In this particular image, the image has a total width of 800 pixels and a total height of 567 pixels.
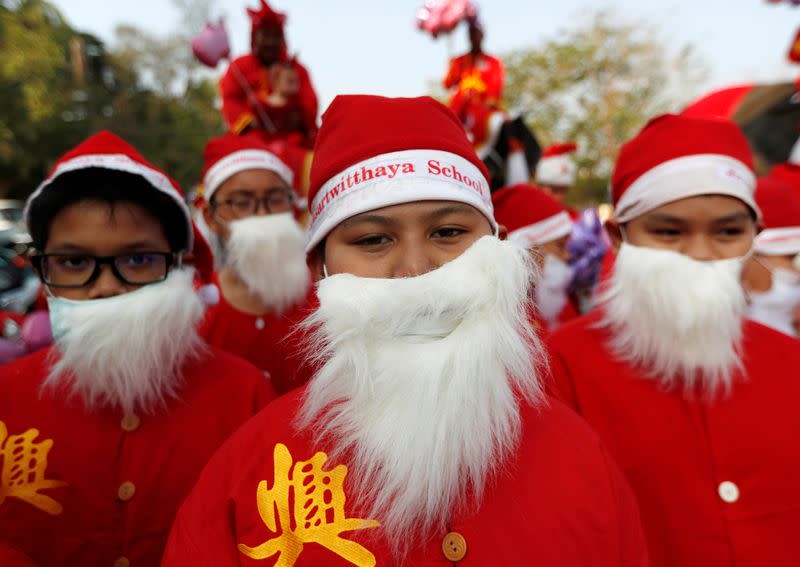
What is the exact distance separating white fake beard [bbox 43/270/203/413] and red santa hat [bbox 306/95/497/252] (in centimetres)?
57

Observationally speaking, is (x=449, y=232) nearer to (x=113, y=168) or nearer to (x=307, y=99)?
(x=113, y=168)

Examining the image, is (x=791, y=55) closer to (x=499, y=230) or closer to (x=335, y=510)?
(x=499, y=230)

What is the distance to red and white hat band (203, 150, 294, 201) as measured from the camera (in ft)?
11.0

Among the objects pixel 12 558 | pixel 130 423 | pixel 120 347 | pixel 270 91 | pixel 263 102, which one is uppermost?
pixel 270 91

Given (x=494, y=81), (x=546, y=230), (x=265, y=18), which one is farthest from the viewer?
(x=494, y=81)

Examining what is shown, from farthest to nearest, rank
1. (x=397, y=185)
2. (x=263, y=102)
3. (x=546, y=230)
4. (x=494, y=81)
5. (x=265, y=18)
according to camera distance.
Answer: (x=494, y=81), (x=263, y=102), (x=265, y=18), (x=546, y=230), (x=397, y=185)

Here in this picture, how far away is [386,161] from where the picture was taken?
1.58m

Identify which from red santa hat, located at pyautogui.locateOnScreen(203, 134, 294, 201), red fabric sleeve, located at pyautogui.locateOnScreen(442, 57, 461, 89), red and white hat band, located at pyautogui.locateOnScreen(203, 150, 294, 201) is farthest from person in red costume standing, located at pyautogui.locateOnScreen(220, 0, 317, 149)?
red fabric sleeve, located at pyautogui.locateOnScreen(442, 57, 461, 89)

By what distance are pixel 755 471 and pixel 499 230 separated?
40.6 inches

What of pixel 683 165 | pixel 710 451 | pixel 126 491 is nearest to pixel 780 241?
pixel 683 165

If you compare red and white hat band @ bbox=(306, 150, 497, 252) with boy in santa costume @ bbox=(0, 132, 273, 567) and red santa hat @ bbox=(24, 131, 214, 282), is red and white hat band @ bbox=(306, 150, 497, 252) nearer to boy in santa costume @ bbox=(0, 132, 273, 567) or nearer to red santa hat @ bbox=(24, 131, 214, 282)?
boy in santa costume @ bbox=(0, 132, 273, 567)

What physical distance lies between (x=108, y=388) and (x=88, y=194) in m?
0.65

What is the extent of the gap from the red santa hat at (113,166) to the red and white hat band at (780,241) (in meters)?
3.05

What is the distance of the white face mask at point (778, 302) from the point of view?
341 centimetres
